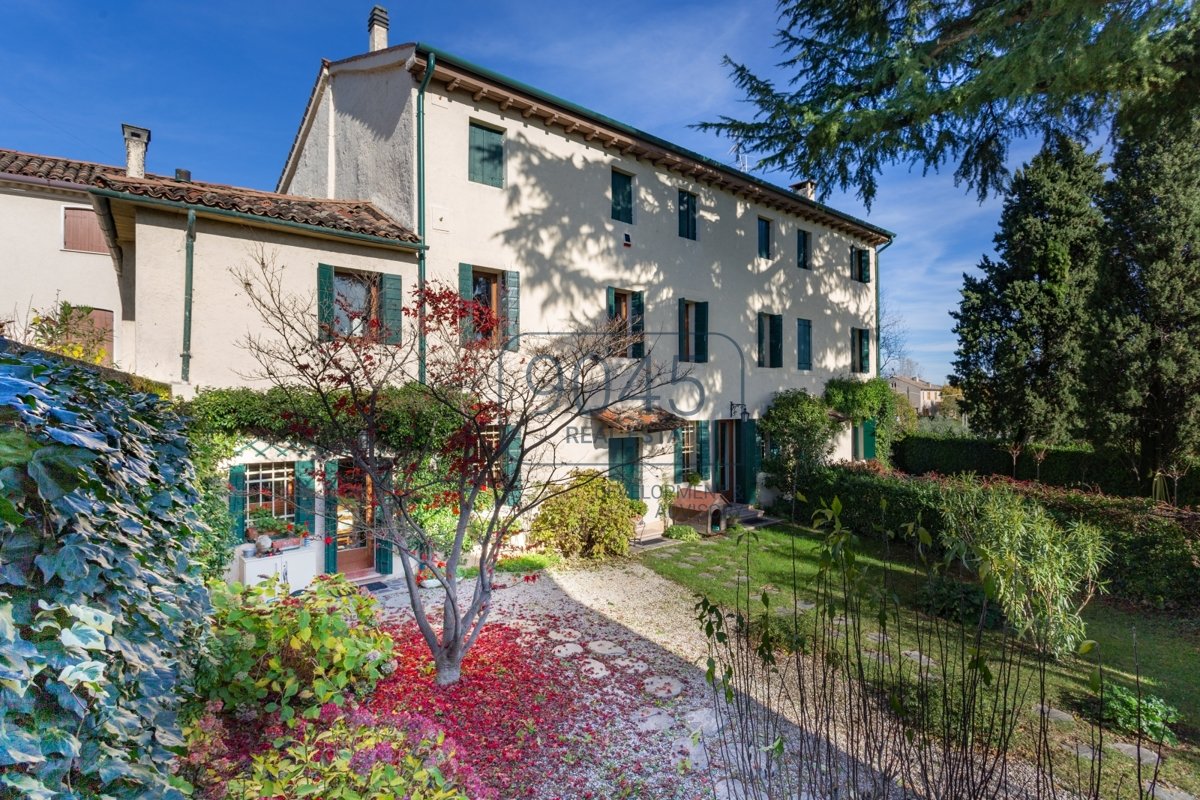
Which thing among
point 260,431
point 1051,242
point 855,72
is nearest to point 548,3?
point 855,72

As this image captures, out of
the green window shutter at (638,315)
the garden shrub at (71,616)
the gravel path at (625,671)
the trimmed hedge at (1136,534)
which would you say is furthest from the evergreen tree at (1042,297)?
the garden shrub at (71,616)

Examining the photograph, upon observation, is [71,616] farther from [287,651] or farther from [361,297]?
[361,297]

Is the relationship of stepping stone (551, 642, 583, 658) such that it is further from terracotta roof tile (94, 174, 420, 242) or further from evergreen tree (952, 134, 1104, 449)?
evergreen tree (952, 134, 1104, 449)

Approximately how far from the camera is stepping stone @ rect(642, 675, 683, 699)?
229 inches

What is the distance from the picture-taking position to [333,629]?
4840 millimetres

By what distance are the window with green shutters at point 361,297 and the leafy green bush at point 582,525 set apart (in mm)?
4618

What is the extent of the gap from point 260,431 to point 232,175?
7.54 meters

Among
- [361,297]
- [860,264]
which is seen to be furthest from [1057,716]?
[860,264]

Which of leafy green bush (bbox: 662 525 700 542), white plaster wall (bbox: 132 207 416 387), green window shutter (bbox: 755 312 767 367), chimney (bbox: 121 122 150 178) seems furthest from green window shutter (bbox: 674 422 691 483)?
chimney (bbox: 121 122 150 178)

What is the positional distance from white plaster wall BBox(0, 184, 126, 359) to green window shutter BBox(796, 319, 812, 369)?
67.1 ft

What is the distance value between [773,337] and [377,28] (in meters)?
13.3

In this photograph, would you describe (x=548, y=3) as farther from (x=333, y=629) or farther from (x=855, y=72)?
(x=333, y=629)

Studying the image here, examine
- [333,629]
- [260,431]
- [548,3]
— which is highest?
[548,3]

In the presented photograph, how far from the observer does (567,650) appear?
6773 mm
